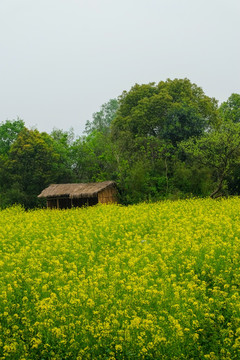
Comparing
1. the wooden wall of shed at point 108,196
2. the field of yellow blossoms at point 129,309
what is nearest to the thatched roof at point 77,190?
the wooden wall of shed at point 108,196

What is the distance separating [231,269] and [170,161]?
25002 millimetres

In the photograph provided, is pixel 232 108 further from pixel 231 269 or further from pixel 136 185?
pixel 231 269

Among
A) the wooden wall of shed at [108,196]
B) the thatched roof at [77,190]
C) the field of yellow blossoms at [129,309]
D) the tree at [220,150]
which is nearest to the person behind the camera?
the field of yellow blossoms at [129,309]

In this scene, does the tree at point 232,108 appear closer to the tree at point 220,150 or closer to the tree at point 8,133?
the tree at point 220,150

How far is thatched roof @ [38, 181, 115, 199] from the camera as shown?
29.8 metres

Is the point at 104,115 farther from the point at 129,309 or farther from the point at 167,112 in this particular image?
the point at 129,309

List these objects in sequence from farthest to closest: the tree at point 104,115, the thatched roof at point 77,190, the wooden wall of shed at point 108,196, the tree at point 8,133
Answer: the tree at point 104,115 → the tree at point 8,133 → the wooden wall of shed at point 108,196 → the thatched roof at point 77,190

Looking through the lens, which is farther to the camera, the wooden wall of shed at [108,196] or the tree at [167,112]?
the tree at [167,112]

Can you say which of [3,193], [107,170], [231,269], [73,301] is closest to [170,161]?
[107,170]

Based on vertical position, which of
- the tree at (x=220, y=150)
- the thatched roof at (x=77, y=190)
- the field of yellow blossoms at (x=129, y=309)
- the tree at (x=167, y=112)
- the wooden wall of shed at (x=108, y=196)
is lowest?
the field of yellow blossoms at (x=129, y=309)

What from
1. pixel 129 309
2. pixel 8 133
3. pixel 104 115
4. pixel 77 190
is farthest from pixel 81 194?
pixel 104 115

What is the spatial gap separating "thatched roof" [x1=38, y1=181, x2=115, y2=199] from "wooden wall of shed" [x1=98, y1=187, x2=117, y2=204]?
48cm

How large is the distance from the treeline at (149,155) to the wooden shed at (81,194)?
141 cm

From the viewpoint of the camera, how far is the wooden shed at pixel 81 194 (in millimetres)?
29953
